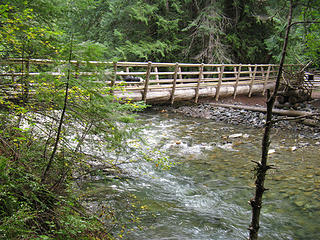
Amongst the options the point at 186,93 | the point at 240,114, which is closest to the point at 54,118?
the point at 186,93

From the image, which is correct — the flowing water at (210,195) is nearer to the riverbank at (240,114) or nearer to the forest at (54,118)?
the forest at (54,118)

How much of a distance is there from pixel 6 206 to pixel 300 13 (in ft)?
10.6

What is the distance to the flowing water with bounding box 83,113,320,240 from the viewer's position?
4.05 meters

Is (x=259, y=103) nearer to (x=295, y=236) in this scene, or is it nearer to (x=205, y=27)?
(x=205, y=27)

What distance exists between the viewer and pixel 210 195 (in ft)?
16.9

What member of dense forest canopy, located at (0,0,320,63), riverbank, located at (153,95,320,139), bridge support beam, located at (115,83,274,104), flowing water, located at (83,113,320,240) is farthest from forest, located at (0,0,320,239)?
dense forest canopy, located at (0,0,320,63)

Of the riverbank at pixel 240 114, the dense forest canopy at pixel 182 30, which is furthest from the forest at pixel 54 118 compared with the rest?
the dense forest canopy at pixel 182 30

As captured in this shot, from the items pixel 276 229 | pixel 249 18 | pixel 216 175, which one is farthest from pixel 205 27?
pixel 276 229

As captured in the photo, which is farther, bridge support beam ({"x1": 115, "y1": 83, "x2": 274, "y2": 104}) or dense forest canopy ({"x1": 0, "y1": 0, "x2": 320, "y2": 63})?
dense forest canopy ({"x1": 0, "y1": 0, "x2": 320, "y2": 63})

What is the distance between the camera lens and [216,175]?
607 cm

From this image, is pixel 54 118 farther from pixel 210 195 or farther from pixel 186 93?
pixel 186 93

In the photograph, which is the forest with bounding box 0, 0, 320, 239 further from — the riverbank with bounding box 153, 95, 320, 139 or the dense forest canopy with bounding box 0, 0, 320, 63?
the dense forest canopy with bounding box 0, 0, 320, 63

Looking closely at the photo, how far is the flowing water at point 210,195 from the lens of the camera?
405cm

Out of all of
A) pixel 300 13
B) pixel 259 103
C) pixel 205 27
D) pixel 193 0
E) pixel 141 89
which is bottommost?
pixel 259 103
